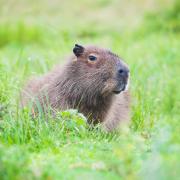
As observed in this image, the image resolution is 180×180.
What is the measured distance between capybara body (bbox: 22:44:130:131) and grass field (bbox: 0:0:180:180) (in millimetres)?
271

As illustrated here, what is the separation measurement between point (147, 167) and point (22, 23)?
1004cm

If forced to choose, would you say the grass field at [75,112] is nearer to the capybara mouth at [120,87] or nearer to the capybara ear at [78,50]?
the capybara mouth at [120,87]

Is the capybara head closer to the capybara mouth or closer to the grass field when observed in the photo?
the capybara mouth

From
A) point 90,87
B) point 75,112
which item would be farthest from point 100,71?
point 75,112

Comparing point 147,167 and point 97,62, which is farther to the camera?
point 97,62

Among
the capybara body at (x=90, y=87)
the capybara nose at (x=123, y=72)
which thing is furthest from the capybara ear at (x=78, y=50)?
the capybara nose at (x=123, y=72)

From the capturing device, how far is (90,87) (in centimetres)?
627

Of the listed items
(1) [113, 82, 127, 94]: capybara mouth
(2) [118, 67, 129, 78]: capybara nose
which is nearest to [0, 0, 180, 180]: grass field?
(1) [113, 82, 127, 94]: capybara mouth

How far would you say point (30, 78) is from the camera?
720cm

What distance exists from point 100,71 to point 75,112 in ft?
2.74

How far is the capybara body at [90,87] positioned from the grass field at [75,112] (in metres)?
0.27

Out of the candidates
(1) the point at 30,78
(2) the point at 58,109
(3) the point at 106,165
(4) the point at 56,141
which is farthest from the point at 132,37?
(3) the point at 106,165

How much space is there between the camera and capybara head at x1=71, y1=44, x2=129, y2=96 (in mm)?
6168

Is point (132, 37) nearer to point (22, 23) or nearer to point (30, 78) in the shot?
point (22, 23)
